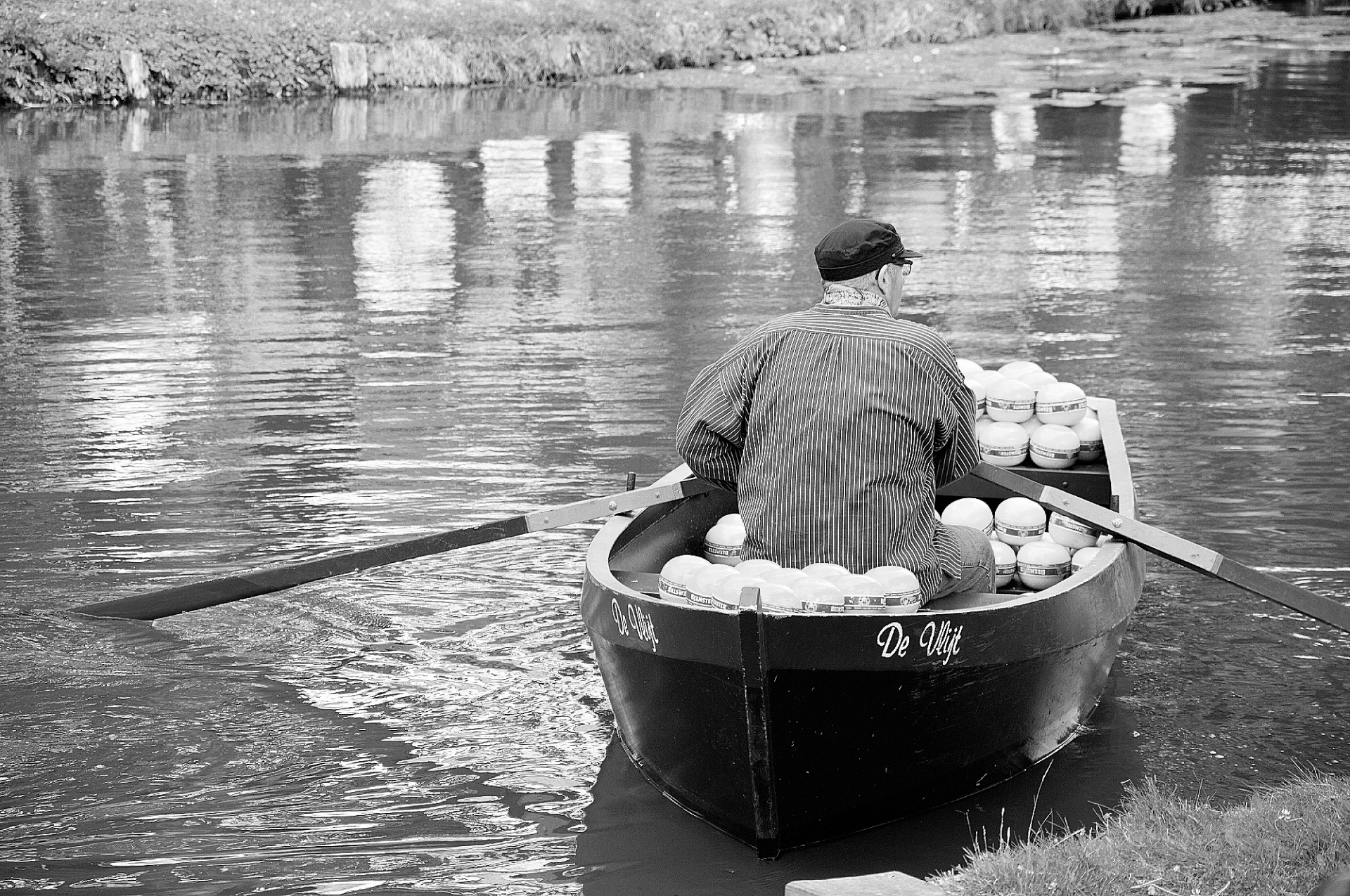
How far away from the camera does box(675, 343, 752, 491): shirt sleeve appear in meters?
5.07

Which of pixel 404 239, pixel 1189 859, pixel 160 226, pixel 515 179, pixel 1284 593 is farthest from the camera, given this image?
pixel 515 179

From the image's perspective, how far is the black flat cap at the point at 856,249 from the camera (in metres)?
4.97

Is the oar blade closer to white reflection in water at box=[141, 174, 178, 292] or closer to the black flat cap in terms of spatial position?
the black flat cap

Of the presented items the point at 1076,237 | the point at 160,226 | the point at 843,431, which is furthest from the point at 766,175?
the point at 843,431

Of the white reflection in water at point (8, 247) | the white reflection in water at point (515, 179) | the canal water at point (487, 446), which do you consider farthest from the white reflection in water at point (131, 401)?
the white reflection in water at point (515, 179)

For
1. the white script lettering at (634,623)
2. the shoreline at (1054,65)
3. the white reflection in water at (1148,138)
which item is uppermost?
the shoreline at (1054,65)

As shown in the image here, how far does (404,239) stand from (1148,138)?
11168 mm

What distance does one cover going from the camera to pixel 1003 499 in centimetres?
684

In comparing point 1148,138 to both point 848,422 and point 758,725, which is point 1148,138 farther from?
point 758,725

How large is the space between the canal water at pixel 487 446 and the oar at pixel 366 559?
0.35 meters

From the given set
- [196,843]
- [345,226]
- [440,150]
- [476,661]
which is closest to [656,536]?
[476,661]

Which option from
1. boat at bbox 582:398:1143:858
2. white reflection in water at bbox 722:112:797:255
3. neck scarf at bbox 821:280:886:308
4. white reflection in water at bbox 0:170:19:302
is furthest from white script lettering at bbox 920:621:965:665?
white reflection in water at bbox 722:112:797:255

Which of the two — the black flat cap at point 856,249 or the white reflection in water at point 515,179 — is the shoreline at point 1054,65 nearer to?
the white reflection in water at point 515,179

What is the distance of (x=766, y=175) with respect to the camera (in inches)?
754
